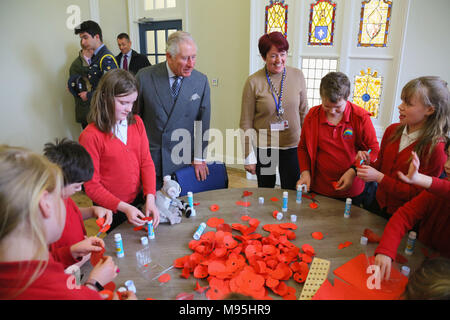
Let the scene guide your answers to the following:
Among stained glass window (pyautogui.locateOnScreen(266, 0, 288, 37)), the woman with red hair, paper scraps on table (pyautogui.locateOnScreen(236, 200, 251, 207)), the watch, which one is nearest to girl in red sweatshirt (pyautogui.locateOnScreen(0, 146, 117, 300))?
the watch

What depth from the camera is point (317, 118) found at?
1.84 m

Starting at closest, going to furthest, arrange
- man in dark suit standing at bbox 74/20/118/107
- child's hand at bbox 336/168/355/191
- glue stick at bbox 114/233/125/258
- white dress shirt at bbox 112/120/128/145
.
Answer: glue stick at bbox 114/233/125/258, white dress shirt at bbox 112/120/128/145, child's hand at bbox 336/168/355/191, man in dark suit standing at bbox 74/20/118/107

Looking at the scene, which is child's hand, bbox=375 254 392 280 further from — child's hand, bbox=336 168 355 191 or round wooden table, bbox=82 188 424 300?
child's hand, bbox=336 168 355 191

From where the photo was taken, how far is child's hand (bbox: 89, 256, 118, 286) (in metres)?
1.01

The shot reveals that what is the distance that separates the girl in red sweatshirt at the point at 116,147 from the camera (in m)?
1.49

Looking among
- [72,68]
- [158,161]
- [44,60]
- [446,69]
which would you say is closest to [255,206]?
[158,161]

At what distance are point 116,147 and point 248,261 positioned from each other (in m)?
0.88

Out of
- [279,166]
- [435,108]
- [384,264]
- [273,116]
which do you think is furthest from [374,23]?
[384,264]

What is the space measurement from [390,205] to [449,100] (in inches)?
23.0

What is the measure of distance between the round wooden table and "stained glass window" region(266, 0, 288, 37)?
2295mm

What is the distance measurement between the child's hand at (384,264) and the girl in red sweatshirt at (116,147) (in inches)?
38.0

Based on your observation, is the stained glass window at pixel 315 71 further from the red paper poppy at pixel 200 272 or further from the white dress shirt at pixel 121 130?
the red paper poppy at pixel 200 272

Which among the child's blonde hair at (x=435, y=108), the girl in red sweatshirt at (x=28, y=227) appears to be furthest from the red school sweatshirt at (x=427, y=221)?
the girl in red sweatshirt at (x=28, y=227)

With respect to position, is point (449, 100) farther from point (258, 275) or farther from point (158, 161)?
point (158, 161)
